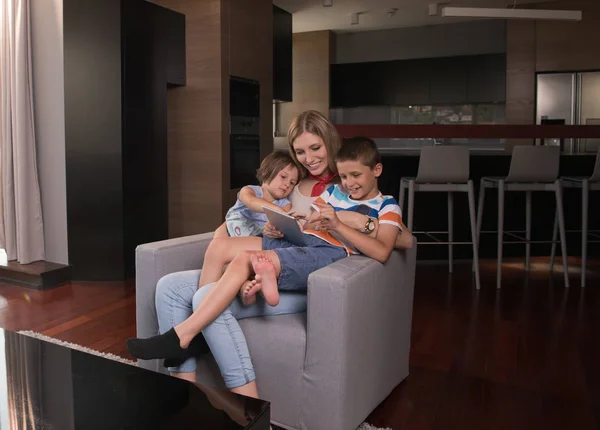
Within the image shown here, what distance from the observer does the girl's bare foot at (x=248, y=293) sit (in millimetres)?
1896

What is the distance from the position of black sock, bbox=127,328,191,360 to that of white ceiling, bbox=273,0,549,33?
564 cm

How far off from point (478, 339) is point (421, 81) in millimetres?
5918

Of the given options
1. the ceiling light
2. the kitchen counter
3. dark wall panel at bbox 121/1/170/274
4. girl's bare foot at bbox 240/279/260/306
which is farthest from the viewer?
the ceiling light

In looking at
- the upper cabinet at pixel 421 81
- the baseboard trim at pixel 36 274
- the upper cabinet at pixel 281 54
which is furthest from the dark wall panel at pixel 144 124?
the upper cabinet at pixel 421 81

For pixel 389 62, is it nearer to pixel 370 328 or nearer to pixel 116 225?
pixel 116 225

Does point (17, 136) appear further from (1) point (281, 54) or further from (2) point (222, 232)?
(1) point (281, 54)

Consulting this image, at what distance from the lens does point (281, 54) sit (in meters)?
6.78

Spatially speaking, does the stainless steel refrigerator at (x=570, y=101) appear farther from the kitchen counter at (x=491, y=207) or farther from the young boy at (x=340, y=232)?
the young boy at (x=340, y=232)

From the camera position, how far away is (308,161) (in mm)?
2223

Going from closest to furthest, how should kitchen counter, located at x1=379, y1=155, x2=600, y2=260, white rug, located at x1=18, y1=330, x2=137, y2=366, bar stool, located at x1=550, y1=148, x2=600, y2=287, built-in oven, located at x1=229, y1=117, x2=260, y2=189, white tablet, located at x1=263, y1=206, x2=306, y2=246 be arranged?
white tablet, located at x1=263, y1=206, x2=306, y2=246
white rug, located at x1=18, y1=330, x2=137, y2=366
bar stool, located at x1=550, y1=148, x2=600, y2=287
kitchen counter, located at x1=379, y1=155, x2=600, y2=260
built-in oven, located at x1=229, y1=117, x2=260, y2=189

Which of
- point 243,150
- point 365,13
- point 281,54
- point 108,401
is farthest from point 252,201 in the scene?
point 365,13

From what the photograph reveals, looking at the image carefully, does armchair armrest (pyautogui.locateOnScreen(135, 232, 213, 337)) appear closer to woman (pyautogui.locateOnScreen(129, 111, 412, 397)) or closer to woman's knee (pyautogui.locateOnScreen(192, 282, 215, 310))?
woman (pyautogui.locateOnScreen(129, 111, 412, 397))

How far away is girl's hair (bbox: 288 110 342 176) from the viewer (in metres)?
2.20

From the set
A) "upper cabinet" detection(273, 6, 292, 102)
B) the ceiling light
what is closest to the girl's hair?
the ceiling light
